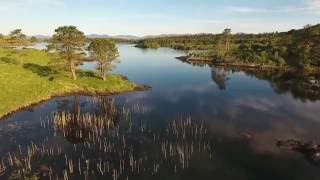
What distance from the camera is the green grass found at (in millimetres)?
74481

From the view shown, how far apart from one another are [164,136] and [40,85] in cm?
4518

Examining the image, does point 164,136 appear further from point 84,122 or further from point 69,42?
point 69,42

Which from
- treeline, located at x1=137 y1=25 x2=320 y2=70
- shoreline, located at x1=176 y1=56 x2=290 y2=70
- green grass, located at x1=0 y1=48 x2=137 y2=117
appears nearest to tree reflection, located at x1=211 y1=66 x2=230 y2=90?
shoreline, located at x1=176 y1=56 x2=290 y2=70

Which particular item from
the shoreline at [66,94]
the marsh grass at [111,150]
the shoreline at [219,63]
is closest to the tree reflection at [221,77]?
the shoreline at [219,63]

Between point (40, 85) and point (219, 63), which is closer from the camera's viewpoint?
point (40, 85)

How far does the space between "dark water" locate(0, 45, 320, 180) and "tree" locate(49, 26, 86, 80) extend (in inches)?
601

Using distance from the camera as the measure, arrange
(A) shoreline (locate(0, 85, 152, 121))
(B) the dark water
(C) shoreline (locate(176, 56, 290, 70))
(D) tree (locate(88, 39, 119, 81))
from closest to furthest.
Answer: (B) the dark water → (A) shoreline (locate(0, 85, 152, 121)) → (D) tree (locate(88, 39, 119, 81)) → (C) shoreline (locate(176, 56, 290, 70))

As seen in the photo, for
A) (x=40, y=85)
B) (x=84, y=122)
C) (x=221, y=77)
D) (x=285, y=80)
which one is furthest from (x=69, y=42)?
(x=285, y=80)

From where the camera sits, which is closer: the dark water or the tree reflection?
the dark water

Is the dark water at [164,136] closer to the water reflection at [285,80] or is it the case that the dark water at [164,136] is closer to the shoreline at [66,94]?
the water reflection at [285,80]

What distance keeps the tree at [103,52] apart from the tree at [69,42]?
3763 mm

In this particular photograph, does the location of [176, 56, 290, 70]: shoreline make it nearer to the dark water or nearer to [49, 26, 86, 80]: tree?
the dark water

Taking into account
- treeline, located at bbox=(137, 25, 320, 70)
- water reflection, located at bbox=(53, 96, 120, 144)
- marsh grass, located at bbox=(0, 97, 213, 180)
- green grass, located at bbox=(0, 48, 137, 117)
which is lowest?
marsh grass, located at bbox=(0, 97, 213, 180)

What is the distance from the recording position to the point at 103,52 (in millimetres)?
94750
